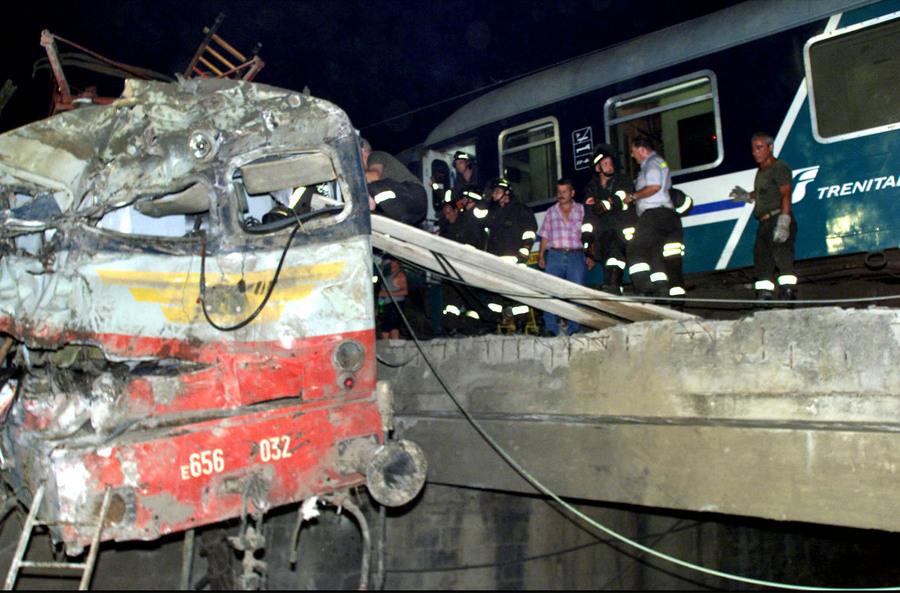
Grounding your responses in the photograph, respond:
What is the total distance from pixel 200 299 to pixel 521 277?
2042mm

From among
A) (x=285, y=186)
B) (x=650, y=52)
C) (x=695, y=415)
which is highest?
(x=650, y=52)

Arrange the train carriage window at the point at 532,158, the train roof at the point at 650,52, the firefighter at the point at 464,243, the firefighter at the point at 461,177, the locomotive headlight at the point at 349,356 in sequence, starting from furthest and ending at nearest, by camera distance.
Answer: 1. the train carriage window at the point at 532,158
2. the firefighter at the point at 461,177
3. the firefighter at the point at 464,243
4. the train roof at the point at 650,52
5. the locomotive headlight at the point at 349,356

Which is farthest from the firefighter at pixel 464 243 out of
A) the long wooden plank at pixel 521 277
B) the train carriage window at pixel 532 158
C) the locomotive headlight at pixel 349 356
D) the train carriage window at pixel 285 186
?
the locomotive headlight at pixel 349 356

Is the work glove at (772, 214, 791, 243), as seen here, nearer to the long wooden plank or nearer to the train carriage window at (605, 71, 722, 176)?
the train carriage window at (605, 71, 722, 176)

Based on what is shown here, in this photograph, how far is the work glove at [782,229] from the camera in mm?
5160

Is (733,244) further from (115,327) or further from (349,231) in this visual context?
(115,327)

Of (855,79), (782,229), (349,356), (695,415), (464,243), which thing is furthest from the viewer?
(464,243)

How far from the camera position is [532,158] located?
7984 mm

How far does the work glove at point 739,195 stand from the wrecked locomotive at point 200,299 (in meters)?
3.73

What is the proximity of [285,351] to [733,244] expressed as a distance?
426cm

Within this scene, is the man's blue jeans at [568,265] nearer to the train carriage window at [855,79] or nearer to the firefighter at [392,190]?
the firefighter at [392,190]

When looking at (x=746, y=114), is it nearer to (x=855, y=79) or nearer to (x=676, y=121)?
(x=676, y=121)

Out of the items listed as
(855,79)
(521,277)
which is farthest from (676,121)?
(521,277)

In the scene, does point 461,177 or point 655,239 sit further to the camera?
point 461,177
